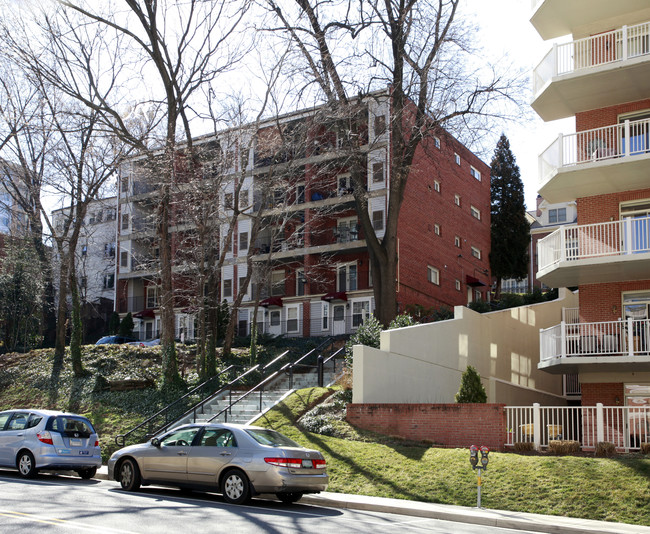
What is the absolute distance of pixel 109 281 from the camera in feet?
189

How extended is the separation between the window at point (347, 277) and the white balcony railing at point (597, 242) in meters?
20.0

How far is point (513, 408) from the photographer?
17.8 meters

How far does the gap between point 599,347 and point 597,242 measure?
3.07 m

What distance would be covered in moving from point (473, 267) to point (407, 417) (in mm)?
31384

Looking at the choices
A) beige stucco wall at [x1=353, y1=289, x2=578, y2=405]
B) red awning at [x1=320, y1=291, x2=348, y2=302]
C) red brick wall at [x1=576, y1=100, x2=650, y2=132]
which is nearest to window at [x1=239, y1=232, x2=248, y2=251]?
red awning at [x1=320, y1=291, x2=348, y2=302]

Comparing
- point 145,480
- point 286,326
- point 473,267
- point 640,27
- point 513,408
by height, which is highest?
point 640,27

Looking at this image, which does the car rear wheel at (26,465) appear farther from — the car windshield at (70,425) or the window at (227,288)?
the window at (227,288)

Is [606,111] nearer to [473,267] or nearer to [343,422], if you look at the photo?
[343,422]

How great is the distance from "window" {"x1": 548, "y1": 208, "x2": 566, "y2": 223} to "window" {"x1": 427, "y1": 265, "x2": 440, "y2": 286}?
78.7ft

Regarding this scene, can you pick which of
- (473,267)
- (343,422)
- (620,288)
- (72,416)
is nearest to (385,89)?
(620,288)

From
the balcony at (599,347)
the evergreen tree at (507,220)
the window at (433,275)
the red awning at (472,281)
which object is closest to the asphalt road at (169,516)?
the balcony at (599,347)

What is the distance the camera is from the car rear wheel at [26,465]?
16250 mm

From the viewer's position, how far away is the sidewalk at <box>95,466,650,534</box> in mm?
11797

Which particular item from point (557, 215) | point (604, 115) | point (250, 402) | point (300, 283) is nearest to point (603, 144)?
point (604, 115)
